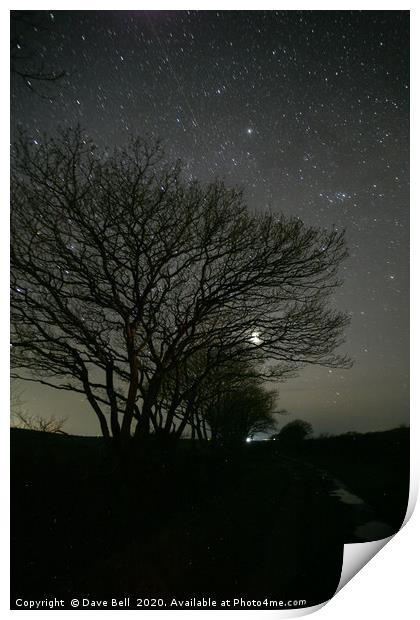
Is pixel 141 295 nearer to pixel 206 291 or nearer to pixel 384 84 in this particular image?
pixel 206 291

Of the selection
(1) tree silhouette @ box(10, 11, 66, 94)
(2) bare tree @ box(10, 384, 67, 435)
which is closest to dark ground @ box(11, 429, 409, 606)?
(2) bare tree @ box(10, 384, 67, 435)

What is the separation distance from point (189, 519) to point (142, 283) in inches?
99.2

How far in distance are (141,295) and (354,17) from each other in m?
3.31

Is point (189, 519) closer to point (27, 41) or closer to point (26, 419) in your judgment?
point (26, 419)

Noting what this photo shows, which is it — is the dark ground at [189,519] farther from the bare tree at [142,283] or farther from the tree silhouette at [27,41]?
the tree silhouette at [27,41]

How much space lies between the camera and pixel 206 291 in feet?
18.4

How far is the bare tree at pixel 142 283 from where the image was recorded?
4.58 metres

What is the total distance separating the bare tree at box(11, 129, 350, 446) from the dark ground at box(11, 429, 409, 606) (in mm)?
675

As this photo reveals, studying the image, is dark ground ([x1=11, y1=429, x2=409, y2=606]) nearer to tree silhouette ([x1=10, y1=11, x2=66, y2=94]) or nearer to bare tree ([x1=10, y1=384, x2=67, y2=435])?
bare tree ([x1=10, y1=384, x2=67, y2=435])

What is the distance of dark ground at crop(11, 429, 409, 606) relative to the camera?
3.92 metres

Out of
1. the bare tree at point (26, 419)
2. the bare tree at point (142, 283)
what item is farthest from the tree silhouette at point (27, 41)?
the bare tree at point (26, 419)

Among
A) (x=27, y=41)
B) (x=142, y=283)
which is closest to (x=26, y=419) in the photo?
(x=142, y=283)

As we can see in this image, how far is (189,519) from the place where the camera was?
490 centimetres

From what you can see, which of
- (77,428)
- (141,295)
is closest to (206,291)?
(141,295)
